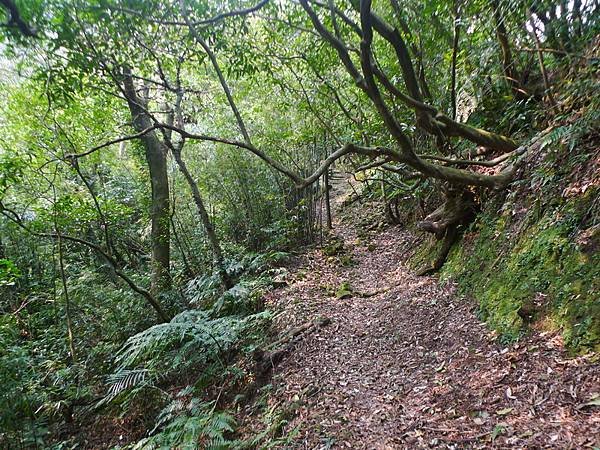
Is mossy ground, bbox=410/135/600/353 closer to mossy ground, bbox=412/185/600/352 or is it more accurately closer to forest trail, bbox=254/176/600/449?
mossy ground, bbox=412/185/600/352

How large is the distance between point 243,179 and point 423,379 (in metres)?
6.34

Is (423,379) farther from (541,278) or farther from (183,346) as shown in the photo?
(183,346)

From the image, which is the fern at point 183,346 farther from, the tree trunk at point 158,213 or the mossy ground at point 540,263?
the mossy ground at point 540,263

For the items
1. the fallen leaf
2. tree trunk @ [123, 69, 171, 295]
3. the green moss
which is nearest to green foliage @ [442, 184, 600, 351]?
the green moss

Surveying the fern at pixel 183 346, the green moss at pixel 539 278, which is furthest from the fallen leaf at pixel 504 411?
the fern at pixel 183 346

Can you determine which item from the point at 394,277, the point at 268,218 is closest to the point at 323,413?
the point at 394,277

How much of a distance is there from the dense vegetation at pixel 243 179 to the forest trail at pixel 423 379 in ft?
0.90

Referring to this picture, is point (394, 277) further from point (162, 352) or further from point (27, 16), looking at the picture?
point (27, 16)

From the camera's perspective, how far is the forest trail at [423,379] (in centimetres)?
218

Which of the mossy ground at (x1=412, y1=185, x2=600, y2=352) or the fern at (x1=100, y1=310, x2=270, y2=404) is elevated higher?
the fern at (x1=100, y1=310, x2=270, y2=404)

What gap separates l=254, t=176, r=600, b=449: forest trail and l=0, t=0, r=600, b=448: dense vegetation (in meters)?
0.28

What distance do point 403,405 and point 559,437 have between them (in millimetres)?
1165

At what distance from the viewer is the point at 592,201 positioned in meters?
2.95

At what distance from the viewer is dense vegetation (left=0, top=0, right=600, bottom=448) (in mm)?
3348
